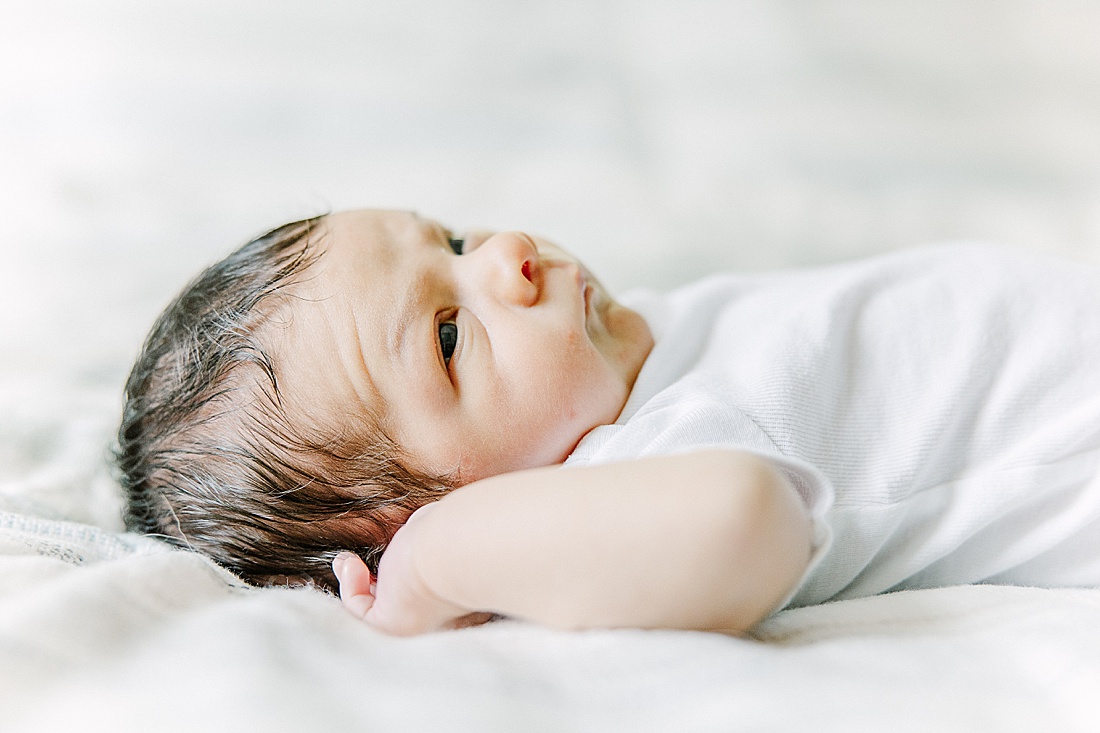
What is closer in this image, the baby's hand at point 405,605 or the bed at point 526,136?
the baby's hand at point 405,605

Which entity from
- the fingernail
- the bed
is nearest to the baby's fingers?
the fingernail

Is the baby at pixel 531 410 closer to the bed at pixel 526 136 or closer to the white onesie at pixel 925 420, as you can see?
the white onesie at pixel 925 420

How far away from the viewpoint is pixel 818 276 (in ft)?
4.03

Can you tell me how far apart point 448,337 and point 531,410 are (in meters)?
0.11

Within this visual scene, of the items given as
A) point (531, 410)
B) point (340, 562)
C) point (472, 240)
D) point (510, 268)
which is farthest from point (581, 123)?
point (340, 562)

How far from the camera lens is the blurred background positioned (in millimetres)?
1702

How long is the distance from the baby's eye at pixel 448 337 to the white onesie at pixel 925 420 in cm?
16

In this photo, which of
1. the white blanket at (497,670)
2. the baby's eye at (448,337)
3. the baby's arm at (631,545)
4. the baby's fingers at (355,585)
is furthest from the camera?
the baby's eye at (448,337)

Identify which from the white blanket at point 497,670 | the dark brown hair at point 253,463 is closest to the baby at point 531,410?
the dark brown hair at point 253,463

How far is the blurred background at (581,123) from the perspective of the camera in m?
1.70

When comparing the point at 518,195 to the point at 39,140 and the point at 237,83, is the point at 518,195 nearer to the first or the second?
the point at 237,83

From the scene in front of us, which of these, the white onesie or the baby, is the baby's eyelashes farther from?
the white onesie

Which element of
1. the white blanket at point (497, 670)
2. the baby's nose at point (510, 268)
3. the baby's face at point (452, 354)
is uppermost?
the baby's nose at point (510, 268)

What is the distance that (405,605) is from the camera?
0.77 m
